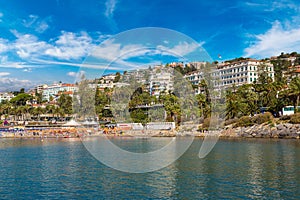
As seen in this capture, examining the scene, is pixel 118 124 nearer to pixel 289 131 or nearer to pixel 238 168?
pixel 289 131

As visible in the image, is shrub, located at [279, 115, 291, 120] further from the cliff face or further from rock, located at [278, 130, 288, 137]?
rock, located at [278, 130, 288, 137]

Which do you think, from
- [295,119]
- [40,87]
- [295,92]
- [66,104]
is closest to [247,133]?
[295,119]

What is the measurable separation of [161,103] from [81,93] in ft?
81.2

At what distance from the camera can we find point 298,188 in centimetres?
1803

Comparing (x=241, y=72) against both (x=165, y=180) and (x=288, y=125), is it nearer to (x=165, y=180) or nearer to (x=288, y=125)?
(x=288, y=125)

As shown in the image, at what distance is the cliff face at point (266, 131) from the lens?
163 feet

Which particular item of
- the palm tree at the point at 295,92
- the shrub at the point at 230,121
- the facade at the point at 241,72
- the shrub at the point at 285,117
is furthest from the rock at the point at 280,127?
the facade at the point at 241,72

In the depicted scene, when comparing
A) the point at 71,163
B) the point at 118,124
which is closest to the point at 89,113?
the point at 118,124

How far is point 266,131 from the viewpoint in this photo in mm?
53000

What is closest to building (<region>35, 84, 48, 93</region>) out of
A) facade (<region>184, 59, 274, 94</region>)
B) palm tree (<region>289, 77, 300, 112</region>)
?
facade (<region>184, 59, 274, 94</region>)

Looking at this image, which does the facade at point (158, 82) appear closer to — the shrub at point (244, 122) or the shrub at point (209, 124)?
the shrub at point (209, 124)

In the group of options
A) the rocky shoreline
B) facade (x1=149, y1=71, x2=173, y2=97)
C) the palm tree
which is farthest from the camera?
facade (x1=149, y1=71, x2=173, y2=97)

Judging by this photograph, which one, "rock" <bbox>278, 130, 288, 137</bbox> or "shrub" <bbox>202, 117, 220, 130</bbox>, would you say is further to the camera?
"shrub" <bbox>202, 117, 220, 130</bbox>

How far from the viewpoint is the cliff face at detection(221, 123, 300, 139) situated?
4954 cm
